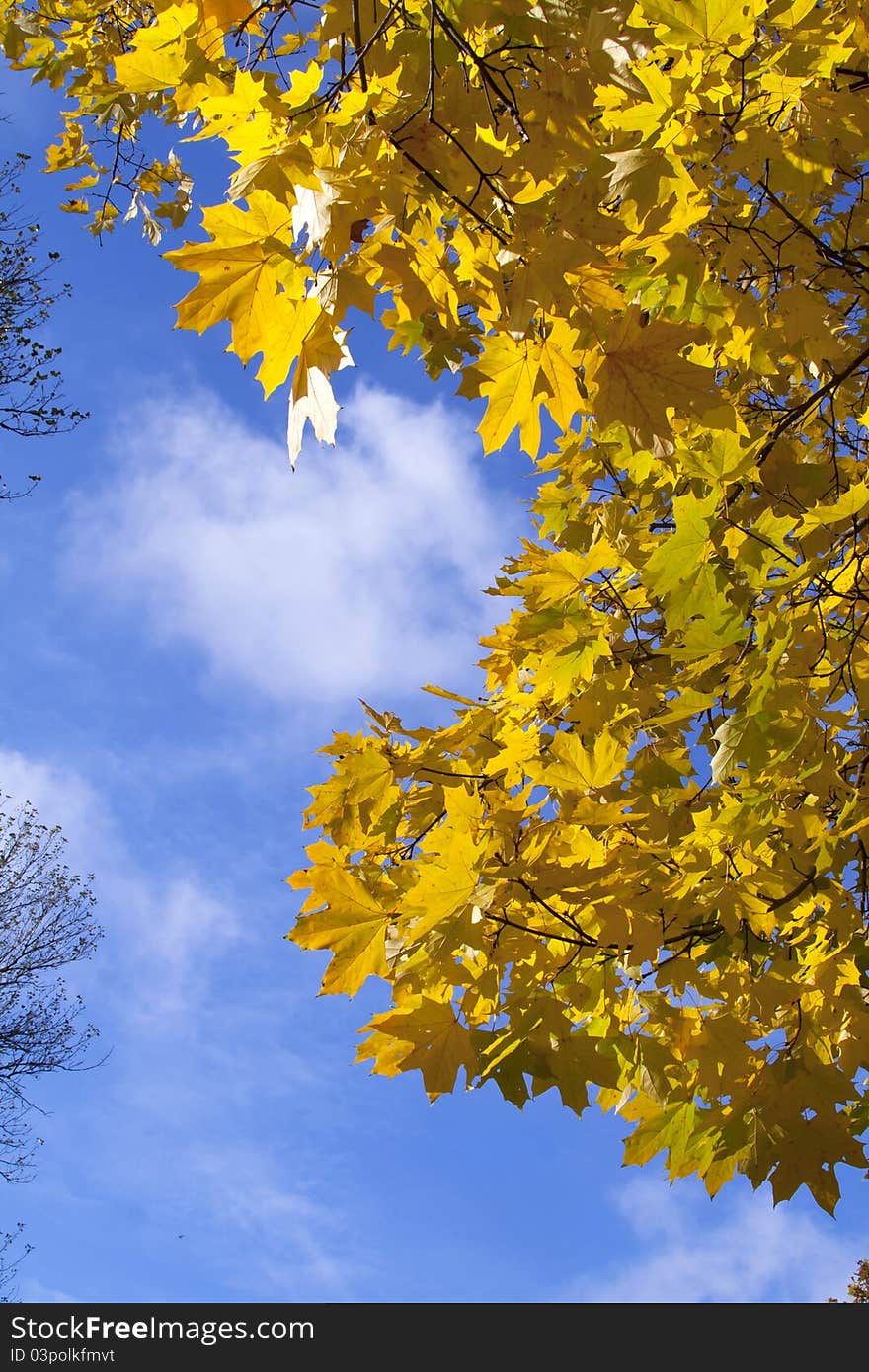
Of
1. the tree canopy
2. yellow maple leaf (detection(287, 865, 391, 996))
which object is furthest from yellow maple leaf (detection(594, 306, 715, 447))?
yellow maple leaf (detection(287, 865, 391, 996))

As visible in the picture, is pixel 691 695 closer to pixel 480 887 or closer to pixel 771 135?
pixel 480 887

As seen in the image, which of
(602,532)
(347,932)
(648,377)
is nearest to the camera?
(648,377)

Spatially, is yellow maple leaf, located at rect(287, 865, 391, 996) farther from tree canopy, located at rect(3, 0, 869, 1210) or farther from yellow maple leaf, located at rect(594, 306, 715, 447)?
yellow maple leaf, located at rect(594, 306, 715, 447)

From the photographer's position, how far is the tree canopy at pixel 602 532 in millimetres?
1815

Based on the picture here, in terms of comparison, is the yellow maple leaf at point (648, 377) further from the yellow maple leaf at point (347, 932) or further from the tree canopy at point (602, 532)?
the yellow maple leaf at point (347, 932)

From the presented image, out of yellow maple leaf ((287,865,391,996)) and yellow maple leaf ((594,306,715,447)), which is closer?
yellow maple leaf ((594,306,715,447))

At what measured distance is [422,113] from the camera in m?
1.84

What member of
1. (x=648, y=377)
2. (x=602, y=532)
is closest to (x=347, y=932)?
(x=648, y=377)

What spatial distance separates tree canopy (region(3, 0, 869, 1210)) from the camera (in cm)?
182

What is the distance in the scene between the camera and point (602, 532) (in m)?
3.37

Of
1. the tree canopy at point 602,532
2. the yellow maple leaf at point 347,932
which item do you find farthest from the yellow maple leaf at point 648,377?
the yellow maple leaf at point 347,932

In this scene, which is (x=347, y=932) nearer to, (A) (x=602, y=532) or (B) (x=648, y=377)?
(B) (x=648, y=377)

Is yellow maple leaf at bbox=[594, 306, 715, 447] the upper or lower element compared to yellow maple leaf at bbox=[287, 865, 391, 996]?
upper

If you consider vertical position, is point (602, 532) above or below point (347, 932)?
above
